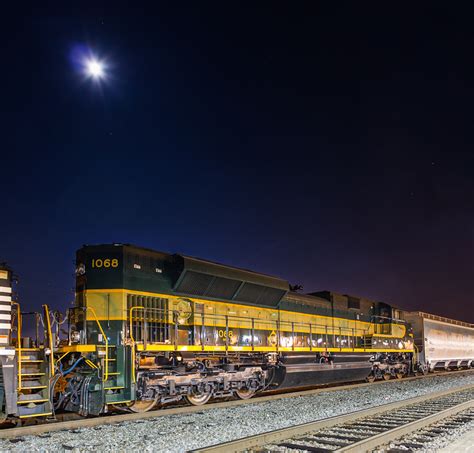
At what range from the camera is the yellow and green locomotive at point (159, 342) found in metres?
9.18

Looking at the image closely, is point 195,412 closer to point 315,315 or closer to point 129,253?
point 129,253

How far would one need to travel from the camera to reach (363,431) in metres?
7.73

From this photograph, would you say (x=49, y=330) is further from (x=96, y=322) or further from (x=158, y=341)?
(x=158, y=341)

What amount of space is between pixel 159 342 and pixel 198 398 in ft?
5.03

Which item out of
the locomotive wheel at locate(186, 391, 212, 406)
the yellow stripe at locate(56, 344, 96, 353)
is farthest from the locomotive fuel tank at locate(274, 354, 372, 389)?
the yellow stripe at locate(56, 344, 96, 353)

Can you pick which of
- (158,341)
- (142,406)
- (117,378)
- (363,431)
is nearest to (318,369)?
(158,341)

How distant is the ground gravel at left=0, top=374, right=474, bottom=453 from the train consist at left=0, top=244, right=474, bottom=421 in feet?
3.51

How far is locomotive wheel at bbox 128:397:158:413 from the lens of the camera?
10.1 meters

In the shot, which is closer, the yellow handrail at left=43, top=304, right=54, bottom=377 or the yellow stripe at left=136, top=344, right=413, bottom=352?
the yellow handrail at left=43, top=304, right=54, bottom=377

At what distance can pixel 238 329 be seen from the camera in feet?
44.2

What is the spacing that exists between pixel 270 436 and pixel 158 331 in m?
4.90

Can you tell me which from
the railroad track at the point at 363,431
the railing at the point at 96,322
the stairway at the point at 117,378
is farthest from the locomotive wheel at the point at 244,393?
the railing at the point at 96,322

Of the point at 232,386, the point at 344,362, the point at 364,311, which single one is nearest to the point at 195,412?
the point at 232,386

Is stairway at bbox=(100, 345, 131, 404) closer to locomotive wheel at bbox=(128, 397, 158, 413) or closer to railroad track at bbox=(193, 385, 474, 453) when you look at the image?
locomotive wheel at bbox=(128, 397, 158, 413)
